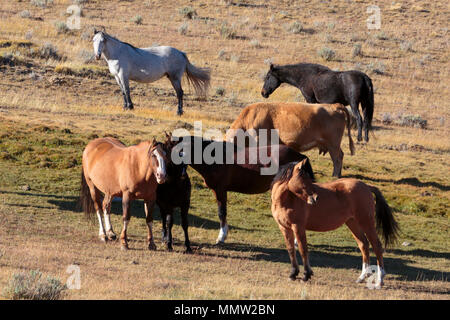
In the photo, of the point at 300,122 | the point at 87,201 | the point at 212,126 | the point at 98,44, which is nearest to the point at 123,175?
the point at 87,201

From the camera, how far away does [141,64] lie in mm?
24734

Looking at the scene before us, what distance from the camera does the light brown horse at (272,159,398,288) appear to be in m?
10.4

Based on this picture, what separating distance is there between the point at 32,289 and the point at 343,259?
6413 millimetres

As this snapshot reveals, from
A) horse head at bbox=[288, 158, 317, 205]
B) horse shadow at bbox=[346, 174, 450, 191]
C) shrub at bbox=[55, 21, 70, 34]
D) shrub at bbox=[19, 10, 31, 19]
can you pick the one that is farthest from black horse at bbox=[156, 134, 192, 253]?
shrub at bbox=[19, 10, 31, 19]

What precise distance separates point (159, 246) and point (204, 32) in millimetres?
29782

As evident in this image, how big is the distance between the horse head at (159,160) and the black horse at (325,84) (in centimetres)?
1119

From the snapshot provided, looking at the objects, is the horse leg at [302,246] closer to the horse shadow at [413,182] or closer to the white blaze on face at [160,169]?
the white blaze on face at [160,169]

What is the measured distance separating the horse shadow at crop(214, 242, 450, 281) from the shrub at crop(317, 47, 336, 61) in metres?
24.8

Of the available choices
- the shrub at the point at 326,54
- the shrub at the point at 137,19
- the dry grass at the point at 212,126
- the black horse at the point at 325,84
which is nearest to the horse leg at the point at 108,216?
the dry grass at the point at 212,126

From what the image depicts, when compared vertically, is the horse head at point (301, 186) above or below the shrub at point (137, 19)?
above

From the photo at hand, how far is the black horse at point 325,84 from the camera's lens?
22438mm

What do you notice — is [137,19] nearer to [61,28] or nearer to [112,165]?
[61,28]

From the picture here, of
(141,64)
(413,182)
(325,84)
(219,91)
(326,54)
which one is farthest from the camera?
(326,54)

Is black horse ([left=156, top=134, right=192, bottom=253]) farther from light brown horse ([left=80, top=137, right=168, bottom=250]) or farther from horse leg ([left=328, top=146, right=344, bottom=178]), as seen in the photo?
horse leg ([left=328, top=146, right=344, bottom=178])
